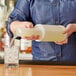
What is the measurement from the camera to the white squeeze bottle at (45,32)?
1067 millimetres

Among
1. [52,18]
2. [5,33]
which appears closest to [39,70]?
[52,18]

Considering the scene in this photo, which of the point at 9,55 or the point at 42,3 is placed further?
the point at 42,3

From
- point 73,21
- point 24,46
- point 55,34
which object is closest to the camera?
point 55,34

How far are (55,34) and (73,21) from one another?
0.76 ft

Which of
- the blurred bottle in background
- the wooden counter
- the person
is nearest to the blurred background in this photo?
the blurred bottle in background

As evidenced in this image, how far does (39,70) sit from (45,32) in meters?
0.17

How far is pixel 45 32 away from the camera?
113 centimetres

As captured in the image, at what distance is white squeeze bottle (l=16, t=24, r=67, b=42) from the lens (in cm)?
107

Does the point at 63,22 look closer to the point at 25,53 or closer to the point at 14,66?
the point at 14,66

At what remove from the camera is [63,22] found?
136 centimetres

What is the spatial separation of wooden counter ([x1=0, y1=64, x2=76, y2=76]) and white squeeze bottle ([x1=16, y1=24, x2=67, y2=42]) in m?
0.13

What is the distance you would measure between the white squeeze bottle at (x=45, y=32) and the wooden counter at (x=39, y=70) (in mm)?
127

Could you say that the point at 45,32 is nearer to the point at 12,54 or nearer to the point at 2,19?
the point at 12,54

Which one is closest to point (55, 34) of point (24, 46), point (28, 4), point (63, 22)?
point (63, 22)
